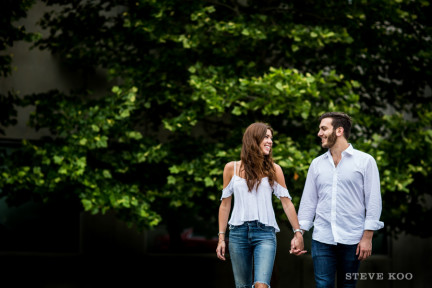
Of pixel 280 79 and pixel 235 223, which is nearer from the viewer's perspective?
pixel 235 223

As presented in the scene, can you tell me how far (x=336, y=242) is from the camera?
5.30 metres

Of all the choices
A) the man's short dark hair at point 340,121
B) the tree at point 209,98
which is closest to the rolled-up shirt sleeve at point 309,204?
the man's short dark hair at point 340,121

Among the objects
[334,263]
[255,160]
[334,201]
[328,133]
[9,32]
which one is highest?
[9,32]

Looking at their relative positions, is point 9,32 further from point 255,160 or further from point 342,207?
point 342,207

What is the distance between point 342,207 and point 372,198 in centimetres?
28

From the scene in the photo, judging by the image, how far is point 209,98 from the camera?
355 inches

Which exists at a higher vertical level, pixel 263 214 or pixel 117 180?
pixel 117 180

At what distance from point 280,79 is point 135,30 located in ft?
8.56

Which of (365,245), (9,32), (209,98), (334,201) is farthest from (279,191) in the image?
(9,32)

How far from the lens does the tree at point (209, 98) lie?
30.0 ft

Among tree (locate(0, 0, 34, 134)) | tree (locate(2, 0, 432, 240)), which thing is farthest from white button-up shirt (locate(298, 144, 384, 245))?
tree (locate(0, 0, 34, 134))

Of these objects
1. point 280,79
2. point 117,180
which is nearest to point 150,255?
point 117,180

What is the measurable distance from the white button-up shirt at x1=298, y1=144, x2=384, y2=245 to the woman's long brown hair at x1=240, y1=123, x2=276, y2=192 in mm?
500

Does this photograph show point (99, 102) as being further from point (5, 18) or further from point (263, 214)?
point (263, 214)
